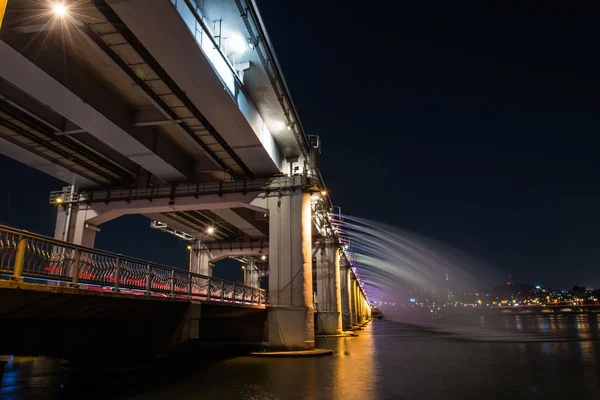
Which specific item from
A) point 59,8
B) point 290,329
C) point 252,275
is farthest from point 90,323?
point 252,275

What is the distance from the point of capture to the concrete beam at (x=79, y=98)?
1336cm

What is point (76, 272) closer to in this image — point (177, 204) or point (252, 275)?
point (177, 204)

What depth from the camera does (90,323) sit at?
1259cm

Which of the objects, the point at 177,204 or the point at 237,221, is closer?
the point at 177,204

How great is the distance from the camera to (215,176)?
25.8 m

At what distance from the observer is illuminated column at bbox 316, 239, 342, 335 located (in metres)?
35.6

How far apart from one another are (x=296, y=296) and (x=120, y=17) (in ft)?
48.6

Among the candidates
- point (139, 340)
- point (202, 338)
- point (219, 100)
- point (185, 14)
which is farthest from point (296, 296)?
point (185, 14)

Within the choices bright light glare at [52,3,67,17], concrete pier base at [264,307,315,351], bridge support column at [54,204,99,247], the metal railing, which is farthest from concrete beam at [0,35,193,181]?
concrete pier base at [264,307,315,351]

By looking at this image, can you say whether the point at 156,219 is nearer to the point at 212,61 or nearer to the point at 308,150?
the point at 308,150

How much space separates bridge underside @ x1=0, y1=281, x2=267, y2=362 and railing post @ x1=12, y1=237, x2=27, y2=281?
21 centimetres

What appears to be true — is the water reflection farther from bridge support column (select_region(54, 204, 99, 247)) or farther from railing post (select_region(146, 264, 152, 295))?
bridge support column (select_region(54, 204, 99, 247))

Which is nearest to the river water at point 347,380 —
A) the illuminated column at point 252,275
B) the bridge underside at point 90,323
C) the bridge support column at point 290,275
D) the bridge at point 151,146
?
the bridge underside at point 90,323

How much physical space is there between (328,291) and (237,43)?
27.3 metres
